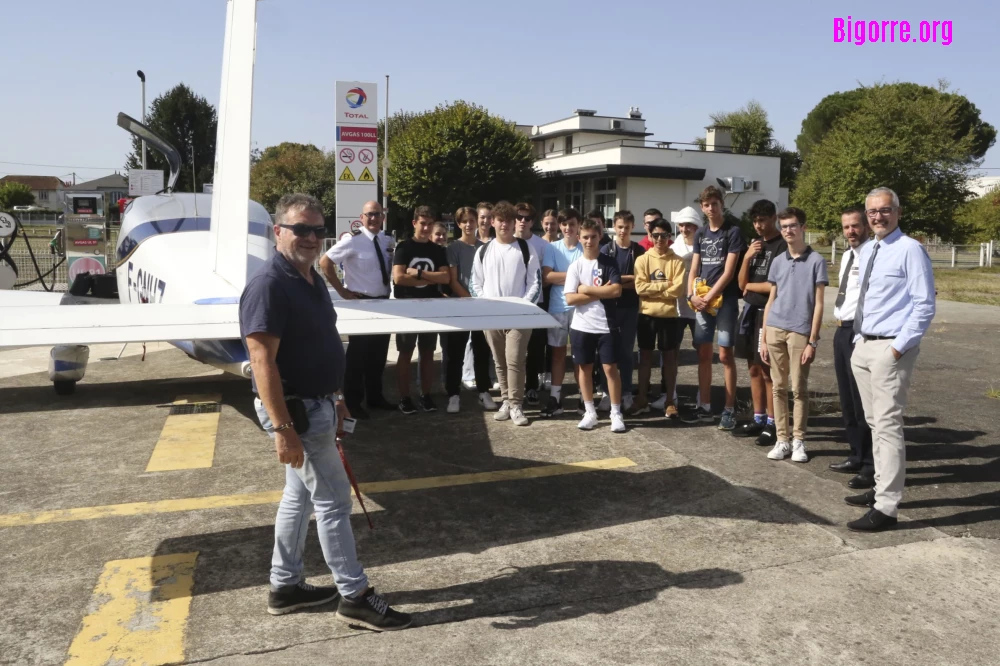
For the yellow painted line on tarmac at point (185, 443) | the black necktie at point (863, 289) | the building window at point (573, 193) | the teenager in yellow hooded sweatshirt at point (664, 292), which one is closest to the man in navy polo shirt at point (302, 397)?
the yellow painted line on tarmac at point (185, 443)

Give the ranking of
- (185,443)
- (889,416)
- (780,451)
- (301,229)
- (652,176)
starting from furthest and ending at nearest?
(652,176)
(185,443)
(780,451)
(889,416)
(301,229)

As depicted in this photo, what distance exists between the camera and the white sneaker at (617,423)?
643cm

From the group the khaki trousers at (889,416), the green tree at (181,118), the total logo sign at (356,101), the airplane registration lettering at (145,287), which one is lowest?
the khaki trousers at (889,416)

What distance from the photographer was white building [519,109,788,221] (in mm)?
39750

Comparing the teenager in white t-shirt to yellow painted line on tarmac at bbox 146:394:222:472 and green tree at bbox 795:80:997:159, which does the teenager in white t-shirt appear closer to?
yellow painted line on tarmac at bbox 146:394:222:472

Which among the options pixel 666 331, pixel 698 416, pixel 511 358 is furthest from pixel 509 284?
pixel 698 416

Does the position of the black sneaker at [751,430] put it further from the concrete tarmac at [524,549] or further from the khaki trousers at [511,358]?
the khaki trousers at [511,358]

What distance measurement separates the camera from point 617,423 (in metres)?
6.45

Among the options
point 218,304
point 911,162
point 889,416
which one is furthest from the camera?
point 911,162

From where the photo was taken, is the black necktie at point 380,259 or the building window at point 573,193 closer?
the black necktie at point 380,259

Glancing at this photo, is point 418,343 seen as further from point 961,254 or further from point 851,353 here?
point 961,254

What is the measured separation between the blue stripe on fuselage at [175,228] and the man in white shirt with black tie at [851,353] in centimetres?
591

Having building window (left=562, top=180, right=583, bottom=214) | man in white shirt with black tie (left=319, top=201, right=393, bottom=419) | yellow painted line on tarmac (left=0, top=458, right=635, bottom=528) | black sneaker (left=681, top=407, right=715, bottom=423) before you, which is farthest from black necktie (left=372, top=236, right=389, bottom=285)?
building window (left=562, top=180, right=583, bottom=214)

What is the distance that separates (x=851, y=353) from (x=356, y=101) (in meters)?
10.2
